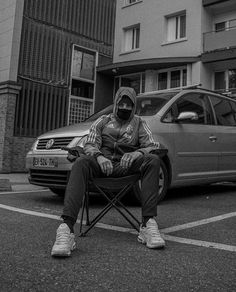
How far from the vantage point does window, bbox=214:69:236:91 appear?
19.7m

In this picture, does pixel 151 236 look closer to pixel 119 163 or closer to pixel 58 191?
pixel 119 163

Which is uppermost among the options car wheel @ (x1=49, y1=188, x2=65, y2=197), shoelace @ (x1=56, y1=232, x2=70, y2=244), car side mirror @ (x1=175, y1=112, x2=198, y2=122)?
car side mirror @ (x1=175, y1=112, x2=198, y2=122)

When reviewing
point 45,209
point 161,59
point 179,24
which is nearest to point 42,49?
point 161,59

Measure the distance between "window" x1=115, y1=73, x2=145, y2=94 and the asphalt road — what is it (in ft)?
56.6

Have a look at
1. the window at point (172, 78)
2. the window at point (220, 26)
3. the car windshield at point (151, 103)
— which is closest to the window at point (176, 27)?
the window at point (220, 26)

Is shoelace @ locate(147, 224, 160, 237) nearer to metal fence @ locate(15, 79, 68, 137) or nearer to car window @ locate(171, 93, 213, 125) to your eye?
car window @ locate(171, 93, 213, 125)

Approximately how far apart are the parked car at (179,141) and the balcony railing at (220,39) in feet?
40.7

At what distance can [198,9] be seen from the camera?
1969cm

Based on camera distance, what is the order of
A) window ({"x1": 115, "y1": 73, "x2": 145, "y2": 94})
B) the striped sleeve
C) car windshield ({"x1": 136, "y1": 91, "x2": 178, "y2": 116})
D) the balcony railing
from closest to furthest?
the striped sleeve → car windshield ({"x1": 136, "y1": 91, "x2": 178, "y2": 116}) → the balcony railing → window ({"x1": 115, "y1": 73, "x2": 145, "y2": 94})

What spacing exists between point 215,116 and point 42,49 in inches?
488

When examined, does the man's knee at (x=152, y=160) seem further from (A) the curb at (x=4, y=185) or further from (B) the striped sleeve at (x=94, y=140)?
(A) the curb at (x=4, y=185)

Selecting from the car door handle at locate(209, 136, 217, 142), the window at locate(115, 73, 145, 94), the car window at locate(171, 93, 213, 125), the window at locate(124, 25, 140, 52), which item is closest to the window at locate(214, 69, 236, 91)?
the window at locate(115, 73, 145, 94)

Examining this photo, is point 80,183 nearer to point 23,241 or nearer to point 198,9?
point 23,241

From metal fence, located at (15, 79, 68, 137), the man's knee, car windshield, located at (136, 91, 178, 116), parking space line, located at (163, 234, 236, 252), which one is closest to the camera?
parking space line, located at (163, 234, 236, 252)
